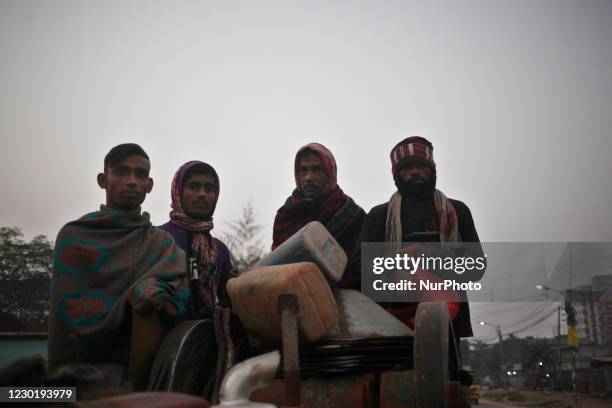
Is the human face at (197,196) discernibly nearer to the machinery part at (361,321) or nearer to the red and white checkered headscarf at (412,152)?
the red and white checkered headscarf at (412,152)

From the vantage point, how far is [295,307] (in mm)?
2246

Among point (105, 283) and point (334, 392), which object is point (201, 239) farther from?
point (334, 392)

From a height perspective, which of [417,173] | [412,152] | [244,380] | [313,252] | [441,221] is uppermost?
[412,152]

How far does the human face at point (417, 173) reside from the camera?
3.81 meters

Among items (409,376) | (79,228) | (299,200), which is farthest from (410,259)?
(79,228)

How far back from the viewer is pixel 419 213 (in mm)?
3691

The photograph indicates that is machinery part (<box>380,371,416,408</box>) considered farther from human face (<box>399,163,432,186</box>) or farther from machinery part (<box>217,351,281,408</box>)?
human face (<box>399,163,432,186</box>)

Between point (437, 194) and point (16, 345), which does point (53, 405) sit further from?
point (16, 345)

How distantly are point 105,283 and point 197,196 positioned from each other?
133 centimetres

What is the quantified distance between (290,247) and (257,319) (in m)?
0.42

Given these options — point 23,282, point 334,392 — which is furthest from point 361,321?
point 23,282

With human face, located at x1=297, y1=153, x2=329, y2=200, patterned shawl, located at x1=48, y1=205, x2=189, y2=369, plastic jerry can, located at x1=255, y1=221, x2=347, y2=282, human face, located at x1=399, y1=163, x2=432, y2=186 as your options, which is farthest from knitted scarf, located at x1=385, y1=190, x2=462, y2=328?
patterned shawl, located at x1=48, y1=205, x2=189, y2=369

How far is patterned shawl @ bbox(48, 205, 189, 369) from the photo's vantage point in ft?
9.40

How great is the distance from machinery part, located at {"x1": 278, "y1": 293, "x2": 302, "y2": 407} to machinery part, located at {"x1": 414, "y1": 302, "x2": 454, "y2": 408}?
17.8 inches
